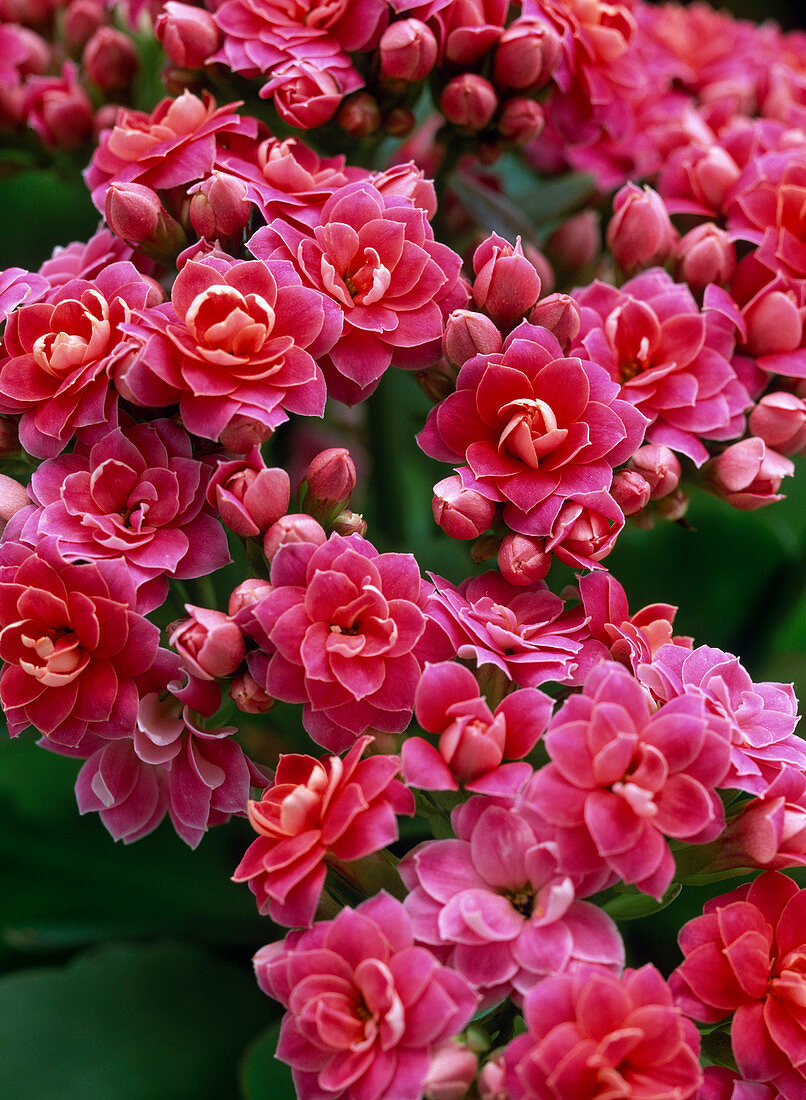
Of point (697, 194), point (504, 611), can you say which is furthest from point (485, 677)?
point (697, 194)

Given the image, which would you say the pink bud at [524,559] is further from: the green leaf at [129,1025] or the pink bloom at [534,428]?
the green leaf at [129,1025]

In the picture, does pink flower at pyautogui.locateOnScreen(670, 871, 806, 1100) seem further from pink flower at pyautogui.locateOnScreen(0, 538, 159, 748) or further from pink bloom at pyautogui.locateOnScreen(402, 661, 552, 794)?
pink flower at pyautogui.locateOnScreen(0, 538, 159, 748)

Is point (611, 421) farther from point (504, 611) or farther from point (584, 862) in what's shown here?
point (584, 862)

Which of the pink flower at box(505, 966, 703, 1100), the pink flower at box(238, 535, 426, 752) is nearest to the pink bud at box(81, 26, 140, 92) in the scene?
the pink flower at box(238, 535, 426, 752)

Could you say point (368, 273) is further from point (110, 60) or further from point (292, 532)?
point (110, 60)

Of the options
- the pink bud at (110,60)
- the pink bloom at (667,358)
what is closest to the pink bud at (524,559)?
the pink bloom at (667,358)

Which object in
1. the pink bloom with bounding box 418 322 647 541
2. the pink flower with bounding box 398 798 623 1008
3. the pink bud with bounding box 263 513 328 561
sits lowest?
the pink flower with bounding box 398 798 623 1008
